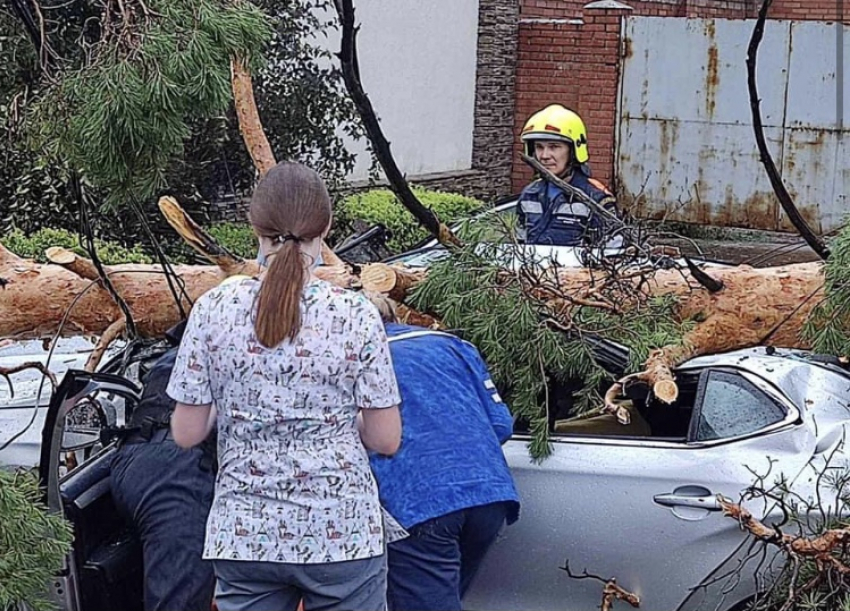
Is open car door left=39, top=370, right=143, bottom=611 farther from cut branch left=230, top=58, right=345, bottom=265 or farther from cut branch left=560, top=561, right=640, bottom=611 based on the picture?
cut branch left=560, top=561, right=640, bottom=611

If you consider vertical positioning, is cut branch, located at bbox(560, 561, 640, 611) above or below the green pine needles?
below

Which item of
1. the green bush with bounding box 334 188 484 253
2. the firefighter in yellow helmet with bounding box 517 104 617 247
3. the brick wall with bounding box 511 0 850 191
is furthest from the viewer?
the brick wall with bounding box 511 0 850 191

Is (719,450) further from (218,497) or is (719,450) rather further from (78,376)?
(78,376)

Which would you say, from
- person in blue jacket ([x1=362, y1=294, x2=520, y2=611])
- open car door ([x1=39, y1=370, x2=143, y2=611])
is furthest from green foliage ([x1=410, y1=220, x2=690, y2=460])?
open car door ([x1=39, y1=370, x2=143, y2=611])

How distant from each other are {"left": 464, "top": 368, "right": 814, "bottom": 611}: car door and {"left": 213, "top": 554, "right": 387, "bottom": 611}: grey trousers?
3.32 feet

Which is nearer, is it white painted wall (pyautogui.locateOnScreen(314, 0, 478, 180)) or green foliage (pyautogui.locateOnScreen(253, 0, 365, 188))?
green foliage (pyautogui.locateOnScreen(253, 0, 365, 188))

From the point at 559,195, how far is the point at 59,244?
3.48 metres

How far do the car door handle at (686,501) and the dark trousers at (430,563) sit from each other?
67 cm

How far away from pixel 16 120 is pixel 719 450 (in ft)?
7.43

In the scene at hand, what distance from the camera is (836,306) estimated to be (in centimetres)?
367

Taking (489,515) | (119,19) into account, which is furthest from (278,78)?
(489,515)

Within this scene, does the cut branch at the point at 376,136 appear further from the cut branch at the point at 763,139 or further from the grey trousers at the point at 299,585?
the grey trousers at the point at 299,585

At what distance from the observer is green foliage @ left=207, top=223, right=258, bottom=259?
8086 millimetres

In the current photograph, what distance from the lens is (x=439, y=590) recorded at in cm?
313
